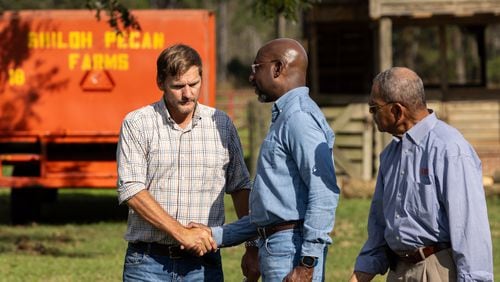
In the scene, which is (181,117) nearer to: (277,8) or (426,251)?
(426,251)

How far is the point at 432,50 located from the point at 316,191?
205ft

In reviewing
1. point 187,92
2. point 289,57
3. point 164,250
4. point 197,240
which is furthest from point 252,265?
point 289,57

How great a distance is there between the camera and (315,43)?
1038 inches

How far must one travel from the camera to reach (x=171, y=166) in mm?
5934

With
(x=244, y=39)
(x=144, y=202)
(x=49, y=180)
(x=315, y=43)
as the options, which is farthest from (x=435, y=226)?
(x=244, y=39)

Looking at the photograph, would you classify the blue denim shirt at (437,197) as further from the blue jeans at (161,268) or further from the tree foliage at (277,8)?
the tree foliage at (277,8)

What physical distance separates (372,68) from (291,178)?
23.0 meters

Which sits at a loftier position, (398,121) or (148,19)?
(148,19)

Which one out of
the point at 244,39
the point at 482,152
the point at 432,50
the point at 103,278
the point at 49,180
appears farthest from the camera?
the point at 244,39

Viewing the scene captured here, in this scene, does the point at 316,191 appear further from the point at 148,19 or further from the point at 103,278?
the point at 148,19

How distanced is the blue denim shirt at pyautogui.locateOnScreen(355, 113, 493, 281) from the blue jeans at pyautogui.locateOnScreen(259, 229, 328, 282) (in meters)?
0.37

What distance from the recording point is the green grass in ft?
37.9

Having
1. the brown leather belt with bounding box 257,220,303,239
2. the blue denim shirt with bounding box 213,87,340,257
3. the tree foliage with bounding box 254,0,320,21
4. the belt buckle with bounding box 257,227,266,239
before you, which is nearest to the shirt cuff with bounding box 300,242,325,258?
the blue denim shirt with bounding box 213,87,340,257

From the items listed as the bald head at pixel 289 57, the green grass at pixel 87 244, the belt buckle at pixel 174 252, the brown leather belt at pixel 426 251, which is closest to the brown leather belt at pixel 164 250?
the belt buckle at pixel 174 252
